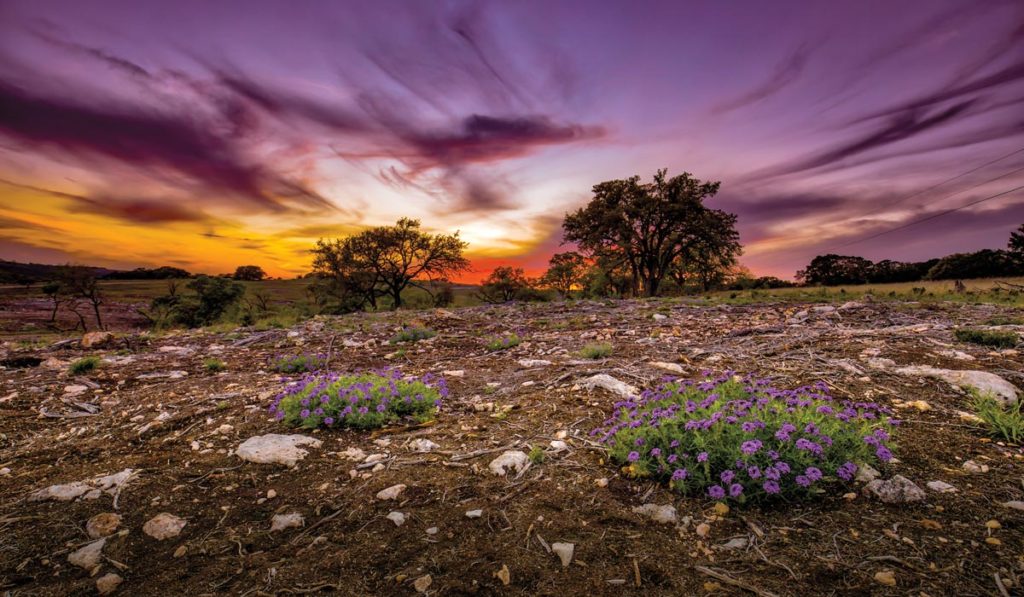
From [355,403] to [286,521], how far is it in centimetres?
182

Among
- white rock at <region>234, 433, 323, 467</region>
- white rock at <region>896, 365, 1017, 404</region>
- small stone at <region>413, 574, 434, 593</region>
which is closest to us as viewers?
small stone at <region>413, 574, 434, 593</region>

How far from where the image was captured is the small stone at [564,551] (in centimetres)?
249

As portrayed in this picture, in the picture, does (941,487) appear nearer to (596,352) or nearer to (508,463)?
(508,463)

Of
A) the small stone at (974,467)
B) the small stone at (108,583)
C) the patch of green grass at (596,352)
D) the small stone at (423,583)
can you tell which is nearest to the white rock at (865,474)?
the small stone at (974,467)

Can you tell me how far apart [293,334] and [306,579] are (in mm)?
10935

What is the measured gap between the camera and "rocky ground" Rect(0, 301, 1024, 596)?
2.34 m

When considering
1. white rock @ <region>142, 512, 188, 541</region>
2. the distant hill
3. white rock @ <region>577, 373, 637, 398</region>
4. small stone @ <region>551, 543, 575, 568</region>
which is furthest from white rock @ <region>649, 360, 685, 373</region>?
the distant hill

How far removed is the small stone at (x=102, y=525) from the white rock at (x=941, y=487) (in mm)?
5716

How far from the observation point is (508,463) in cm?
362

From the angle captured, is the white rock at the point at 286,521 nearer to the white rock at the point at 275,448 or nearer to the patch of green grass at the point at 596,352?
the white rock at the point at 275,448

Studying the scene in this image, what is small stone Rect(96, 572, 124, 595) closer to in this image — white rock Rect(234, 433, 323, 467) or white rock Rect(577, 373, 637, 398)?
white rock Rect(234, 433, 323, 467)

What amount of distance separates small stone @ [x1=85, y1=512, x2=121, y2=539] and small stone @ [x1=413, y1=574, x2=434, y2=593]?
2.28 metres

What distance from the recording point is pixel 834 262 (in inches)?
2488

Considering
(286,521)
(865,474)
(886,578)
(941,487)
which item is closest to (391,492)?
(286,521)
